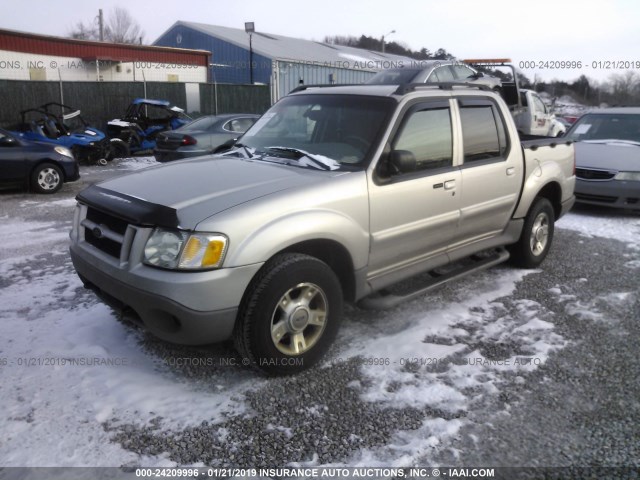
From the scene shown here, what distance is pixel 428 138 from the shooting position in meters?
4.12

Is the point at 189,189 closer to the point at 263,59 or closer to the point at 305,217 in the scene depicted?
A: the point at 305,217

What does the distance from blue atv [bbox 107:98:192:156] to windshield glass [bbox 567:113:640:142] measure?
1080cm

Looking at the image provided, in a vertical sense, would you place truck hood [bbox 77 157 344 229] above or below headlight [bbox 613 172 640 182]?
above

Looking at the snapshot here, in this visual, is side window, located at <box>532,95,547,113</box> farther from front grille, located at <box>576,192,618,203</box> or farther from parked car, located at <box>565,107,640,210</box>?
front grille, located at <box>576,192,618,203</box>

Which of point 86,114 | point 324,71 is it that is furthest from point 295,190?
point 324,71

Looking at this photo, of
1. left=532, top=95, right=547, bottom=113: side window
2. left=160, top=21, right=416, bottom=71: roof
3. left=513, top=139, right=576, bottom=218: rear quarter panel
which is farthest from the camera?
left=160, top=21, right=416, bottom=71: roof

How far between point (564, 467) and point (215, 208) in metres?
2.29

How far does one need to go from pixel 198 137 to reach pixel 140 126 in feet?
17.7

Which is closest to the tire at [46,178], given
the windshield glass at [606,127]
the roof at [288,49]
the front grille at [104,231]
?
the front grille at [104,231]

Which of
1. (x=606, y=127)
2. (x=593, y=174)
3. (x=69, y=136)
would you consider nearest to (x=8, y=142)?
(x=69, y=136)

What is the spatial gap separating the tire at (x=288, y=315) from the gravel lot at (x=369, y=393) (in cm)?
18

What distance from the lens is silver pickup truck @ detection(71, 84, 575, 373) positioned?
9.72ft

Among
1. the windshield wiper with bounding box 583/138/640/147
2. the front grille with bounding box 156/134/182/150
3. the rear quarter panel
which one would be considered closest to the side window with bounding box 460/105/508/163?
the rear quarter panel

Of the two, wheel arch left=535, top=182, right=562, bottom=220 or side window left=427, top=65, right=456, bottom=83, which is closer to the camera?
wheel arch left=535, top=182, right=562, bottom=220
